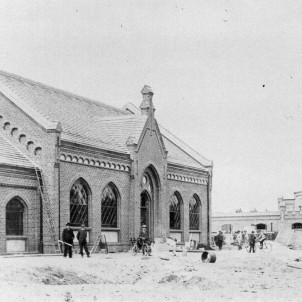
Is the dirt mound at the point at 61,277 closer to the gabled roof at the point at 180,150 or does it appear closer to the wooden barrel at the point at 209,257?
the wooden barrel at the point at 209,257

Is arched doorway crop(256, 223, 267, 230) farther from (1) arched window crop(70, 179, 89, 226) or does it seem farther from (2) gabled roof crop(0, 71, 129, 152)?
(1) arched window crop(70, 179, 89, 226)

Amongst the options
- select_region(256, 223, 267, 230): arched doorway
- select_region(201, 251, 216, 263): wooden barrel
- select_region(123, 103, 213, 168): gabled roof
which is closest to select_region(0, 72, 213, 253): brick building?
select_region(123, 103, 213, 168): gabled roof

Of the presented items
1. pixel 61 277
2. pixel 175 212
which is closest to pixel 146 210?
pixel 175 212

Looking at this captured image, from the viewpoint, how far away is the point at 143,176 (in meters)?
41.8

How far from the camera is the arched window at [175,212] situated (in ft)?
151

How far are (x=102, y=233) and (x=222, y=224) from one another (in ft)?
187

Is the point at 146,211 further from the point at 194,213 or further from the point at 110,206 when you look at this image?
the point at 194,213

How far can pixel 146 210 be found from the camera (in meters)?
42.8

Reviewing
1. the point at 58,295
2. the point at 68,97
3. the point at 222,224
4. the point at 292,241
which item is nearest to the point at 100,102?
the point at 68,97

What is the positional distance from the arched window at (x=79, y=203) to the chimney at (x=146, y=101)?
8.39 meters

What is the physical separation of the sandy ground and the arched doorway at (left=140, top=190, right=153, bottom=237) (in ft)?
40.8

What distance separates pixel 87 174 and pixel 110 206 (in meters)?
3.29

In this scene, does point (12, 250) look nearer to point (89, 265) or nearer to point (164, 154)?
point (89, 265)

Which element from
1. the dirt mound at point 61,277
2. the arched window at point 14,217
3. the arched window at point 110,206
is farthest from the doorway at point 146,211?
the dirt mound at point 61,277
